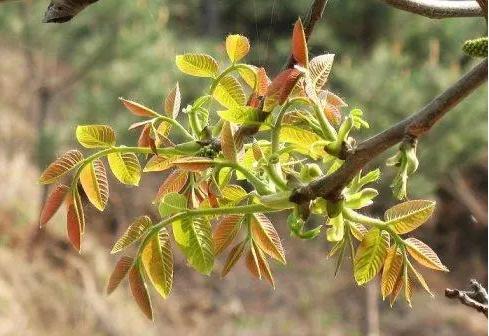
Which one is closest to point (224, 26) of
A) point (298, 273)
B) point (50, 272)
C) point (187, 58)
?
point (298, 273)

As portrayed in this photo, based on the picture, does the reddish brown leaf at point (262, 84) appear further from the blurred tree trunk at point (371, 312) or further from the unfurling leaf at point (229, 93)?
the blurred tree trunk at point (371, 312)

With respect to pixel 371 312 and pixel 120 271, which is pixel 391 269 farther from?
pixel 371 312

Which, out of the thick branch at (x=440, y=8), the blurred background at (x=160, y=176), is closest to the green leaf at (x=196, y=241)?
the thick branch at (x=440, y=8)

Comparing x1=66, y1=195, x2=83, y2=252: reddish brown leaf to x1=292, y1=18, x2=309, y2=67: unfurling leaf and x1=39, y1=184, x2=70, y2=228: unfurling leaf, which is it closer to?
x1=39, y1=184, x2=70, y2=228: unfurling leaf

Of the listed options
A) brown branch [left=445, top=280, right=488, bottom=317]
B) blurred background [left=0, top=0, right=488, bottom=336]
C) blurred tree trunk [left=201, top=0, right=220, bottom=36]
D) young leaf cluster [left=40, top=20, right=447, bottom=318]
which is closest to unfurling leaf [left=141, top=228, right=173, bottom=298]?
young leaf cluster [left=40, top=20, right=447, bottom=318]

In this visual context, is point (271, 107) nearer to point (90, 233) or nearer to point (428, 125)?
point (428, 125)

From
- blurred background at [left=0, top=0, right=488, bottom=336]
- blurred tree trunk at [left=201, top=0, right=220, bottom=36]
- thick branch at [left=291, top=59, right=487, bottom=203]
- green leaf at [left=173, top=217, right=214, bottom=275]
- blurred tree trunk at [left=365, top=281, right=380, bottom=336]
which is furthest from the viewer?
blurred tree trunk at [left=201, top=0, right=220, bottom=36]
